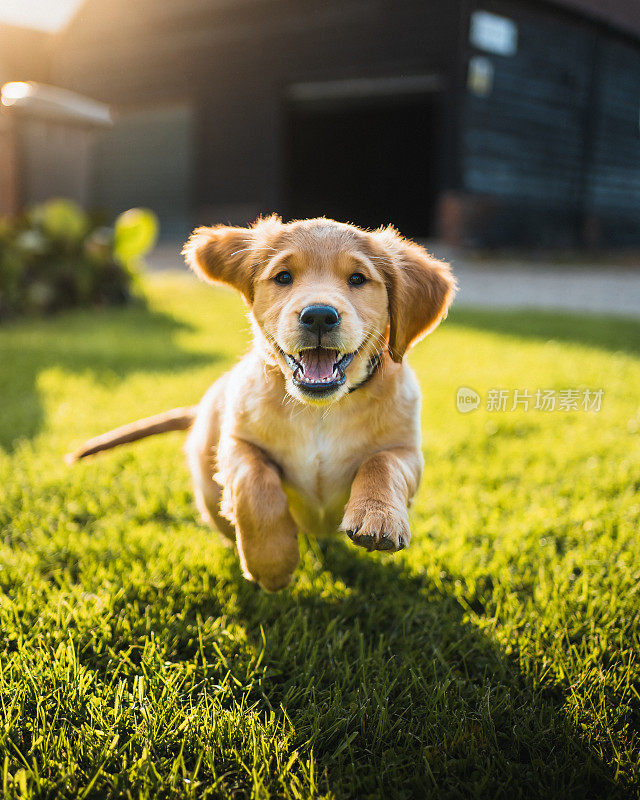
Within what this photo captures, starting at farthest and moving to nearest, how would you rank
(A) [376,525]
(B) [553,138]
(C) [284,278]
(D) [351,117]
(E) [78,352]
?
(D) [351,117], (B) [553,138], (E) [78,352], (C) [284,278], (A) [376,525]

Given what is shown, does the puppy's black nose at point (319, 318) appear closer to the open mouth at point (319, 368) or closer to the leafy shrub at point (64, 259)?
the open mouth at point (319, 368)

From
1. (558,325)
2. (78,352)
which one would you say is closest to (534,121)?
(558,325)

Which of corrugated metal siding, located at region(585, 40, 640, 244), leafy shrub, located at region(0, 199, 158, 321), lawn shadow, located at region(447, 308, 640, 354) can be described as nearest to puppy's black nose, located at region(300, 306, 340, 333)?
lawn shadow, located at region(447, 308, 640, 354)

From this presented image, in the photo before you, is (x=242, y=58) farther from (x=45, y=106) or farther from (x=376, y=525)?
(x=376, y=525)

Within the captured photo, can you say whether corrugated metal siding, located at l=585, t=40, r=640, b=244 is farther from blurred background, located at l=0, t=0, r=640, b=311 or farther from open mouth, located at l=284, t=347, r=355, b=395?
open mouth, located at l=284, t=347, r=355, b=395

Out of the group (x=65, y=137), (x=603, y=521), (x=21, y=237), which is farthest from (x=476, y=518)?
(x=65, y=137)

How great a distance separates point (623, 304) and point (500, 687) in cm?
889

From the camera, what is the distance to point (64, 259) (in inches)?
298

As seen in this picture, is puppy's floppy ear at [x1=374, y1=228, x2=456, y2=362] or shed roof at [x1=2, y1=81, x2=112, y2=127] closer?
puppy's floppy ear at [x1=374, y1=228, x2=456, y2=362]

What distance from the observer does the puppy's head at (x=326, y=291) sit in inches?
77.5

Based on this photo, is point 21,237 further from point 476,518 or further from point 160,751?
point 160,751

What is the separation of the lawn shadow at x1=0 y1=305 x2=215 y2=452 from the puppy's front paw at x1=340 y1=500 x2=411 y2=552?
2426 millimetres

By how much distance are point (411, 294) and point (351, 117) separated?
61.2ft

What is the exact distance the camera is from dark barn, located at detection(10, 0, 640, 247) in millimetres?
13383
